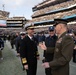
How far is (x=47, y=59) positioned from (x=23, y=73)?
316cm

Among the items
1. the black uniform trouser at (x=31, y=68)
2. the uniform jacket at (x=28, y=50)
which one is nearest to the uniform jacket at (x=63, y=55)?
the uniform jacket at (x=28, y=50)

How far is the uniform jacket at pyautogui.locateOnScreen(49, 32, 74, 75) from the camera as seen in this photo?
3.77 metres

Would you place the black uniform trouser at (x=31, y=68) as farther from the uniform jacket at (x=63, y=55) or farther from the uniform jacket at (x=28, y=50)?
the uniform jacket at (x=63, y=55)

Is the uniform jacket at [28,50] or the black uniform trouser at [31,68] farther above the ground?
the uniform jacket at [28,50]

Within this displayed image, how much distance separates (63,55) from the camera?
3.77 m

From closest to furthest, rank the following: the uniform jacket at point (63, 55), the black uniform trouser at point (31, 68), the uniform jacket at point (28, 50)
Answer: the uniform jacket at point (63, 55), the uniform jacket at point (28, 50), the black uniform trouser at point (31, 68)

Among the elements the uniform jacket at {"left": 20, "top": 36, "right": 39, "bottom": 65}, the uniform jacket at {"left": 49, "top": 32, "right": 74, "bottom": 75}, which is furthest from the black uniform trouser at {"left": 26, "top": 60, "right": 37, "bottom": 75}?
the uniform jacket at {"left": 49, "top": 32, "right": 74, "bottom": 75}

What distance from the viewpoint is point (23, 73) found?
945 cm

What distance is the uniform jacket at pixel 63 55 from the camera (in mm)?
3771

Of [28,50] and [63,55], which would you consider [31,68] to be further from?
[63,55]

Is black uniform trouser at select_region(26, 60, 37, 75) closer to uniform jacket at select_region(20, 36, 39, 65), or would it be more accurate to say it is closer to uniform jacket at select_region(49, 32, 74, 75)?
uniform jacket at select_region(20, 36, 39, 65)

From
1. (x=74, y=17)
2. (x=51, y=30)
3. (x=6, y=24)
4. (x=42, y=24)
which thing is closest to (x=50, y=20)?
(x=42, y=24)

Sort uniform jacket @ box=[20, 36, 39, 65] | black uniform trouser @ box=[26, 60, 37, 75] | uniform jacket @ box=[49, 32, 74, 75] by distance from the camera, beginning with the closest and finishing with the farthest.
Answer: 1. uniform jacket @ box=[49, 32, 74, 75]
2. uniform jacket @ box=[20, 36, 39, 65]
3. black uniform trouser @ box=[26, 60, 37, 75]

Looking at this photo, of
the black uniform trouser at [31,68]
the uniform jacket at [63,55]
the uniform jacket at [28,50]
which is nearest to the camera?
the uniform jacket at [63,55]
